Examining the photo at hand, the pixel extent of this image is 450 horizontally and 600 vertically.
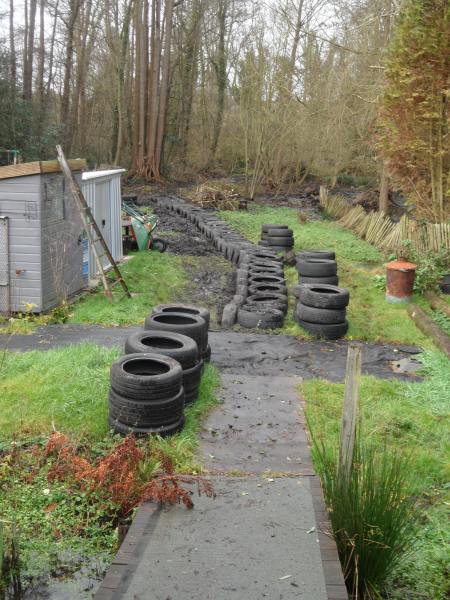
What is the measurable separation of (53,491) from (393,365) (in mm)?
5281

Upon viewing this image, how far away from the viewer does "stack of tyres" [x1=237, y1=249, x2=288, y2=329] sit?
35.9 feet

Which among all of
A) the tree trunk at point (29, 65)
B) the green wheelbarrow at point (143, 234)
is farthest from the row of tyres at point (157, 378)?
the tree trunk at point (29, 65)

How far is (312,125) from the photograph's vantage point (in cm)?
3097

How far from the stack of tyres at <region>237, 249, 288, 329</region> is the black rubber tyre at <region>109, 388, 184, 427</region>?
4.92 m

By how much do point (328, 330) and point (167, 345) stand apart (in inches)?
143

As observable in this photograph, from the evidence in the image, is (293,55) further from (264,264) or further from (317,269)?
(317,269)

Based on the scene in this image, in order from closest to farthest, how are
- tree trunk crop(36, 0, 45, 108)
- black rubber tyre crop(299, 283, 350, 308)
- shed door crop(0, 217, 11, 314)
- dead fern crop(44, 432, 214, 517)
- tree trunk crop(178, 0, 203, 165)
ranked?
1. dead fern crop(44, 432, 214, 517)
2. black rubber tyre crop(299, 283, 350, 308)
3. shed door crop(0, 217, 11, 314)
4. tree trunk crop(36, 0, 45, 108)
5. tree trunk crop(178, 0, 203, 165)

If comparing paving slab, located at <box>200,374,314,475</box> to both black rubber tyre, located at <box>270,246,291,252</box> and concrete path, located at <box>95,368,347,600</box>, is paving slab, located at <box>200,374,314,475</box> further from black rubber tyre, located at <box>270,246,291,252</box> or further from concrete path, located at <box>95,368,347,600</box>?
black rubber tyre, located at <box>270,246,291,252</box>

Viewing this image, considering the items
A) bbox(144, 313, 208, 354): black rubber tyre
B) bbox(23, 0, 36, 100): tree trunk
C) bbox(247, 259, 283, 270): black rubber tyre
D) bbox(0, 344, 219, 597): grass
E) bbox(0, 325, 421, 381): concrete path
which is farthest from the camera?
bbox(23, 0, 36, 100): tree trunk

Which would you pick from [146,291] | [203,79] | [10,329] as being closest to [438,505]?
[10,329]

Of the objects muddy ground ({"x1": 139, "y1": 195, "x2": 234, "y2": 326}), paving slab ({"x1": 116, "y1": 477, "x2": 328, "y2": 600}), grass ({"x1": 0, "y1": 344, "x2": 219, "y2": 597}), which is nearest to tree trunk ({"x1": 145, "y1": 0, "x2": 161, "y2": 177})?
muddy ground ({"x1": 139, "y1": 195, "x2": 234, "y2": 326})

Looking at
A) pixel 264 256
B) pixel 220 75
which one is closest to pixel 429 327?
pixel 264 256

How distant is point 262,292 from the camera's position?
1213 cm

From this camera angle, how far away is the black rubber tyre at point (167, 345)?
6938 millimetres
